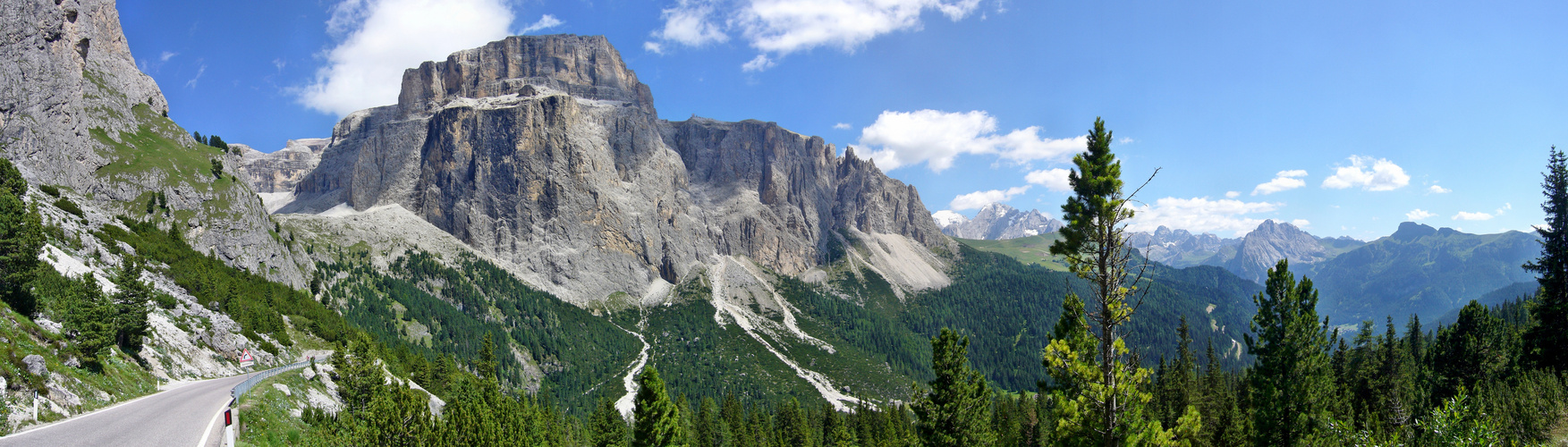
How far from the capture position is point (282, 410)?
3066 cm

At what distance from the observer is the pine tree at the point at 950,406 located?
105 feet

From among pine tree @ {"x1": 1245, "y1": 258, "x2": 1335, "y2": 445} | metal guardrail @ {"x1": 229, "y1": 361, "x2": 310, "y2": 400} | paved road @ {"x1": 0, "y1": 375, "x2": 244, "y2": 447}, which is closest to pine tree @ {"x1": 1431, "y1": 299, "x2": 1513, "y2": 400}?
pine tree @ {"x1": 1245, "y1": 258, "x2": 1335, "y2": 445}

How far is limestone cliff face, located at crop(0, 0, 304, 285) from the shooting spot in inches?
3615

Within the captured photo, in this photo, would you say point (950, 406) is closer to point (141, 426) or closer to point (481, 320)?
point (141, 426)

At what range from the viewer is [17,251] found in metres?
36.9

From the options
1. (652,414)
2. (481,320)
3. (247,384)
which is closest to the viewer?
(652,414)

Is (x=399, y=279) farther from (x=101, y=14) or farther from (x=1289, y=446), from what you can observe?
(x=1289, y=446)

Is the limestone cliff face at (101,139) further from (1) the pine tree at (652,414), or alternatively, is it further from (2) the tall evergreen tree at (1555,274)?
(2) the tall evergreen tree at (1555,274)

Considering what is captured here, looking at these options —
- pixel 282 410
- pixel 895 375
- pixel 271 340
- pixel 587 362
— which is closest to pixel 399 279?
pixel 587 362

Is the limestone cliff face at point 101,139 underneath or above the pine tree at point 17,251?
above

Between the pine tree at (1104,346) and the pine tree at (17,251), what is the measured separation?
5120 centimetres

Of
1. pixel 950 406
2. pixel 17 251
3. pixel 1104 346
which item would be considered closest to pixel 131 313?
pixel 17 251

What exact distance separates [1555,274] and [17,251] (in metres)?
91.3

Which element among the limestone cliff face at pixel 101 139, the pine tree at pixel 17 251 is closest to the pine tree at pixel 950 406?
the pine tree at pixel 17 251
